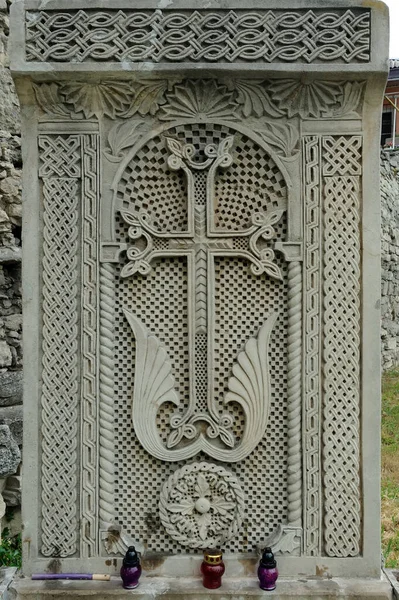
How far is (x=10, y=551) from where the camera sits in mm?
3484

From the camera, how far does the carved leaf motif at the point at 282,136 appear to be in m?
2.31

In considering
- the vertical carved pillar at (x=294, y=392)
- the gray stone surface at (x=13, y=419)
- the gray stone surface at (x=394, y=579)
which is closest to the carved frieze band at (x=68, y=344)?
the vertical carved pillar at (x=294, y=392)

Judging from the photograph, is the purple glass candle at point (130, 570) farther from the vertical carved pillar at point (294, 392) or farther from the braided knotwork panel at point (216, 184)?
the braided knotwork panel at point (216, 184)

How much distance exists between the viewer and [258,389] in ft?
→ 7.70

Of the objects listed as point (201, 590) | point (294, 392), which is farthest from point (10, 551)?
point (294, 392)

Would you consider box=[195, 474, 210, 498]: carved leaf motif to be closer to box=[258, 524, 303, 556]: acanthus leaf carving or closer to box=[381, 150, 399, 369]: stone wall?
box=[258, 524, 303, 556]: acanthus leaf carving

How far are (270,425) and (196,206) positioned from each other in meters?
1.03

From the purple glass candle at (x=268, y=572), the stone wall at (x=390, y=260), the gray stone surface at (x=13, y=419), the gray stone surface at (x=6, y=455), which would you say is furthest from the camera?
the stone wall at (x=390, y=260)

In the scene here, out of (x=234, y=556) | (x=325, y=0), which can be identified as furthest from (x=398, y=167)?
(x=234, y=556)

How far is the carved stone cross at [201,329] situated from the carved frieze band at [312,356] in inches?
5.8

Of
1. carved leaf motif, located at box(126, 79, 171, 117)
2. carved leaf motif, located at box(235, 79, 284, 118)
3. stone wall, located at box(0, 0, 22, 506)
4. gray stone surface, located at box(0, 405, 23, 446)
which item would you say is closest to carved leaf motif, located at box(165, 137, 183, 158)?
carved leaf motif, located at box(126, 79, 171, 117)

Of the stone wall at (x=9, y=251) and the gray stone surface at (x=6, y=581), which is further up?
the stone wall at (x=9, y=251)

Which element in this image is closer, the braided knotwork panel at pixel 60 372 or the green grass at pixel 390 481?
the braided knotwork panel at pixel 60 372

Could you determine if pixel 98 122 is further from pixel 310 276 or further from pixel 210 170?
pixel 310 276
